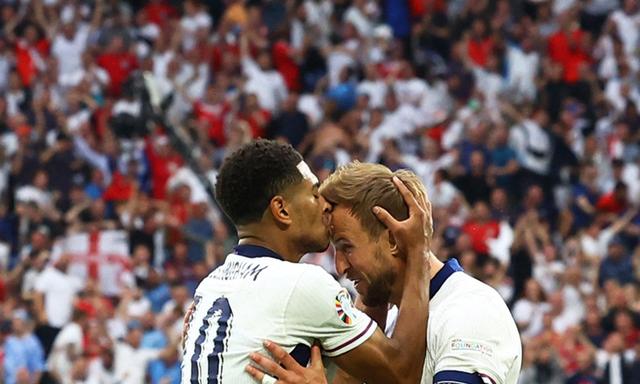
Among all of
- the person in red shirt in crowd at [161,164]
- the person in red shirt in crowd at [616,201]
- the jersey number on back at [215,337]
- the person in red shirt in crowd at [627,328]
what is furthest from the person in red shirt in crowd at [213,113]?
the jersey number on back at [215,337]

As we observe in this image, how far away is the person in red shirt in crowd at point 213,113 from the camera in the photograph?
63.3 ft

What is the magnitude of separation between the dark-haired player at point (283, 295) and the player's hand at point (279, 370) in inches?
1.3

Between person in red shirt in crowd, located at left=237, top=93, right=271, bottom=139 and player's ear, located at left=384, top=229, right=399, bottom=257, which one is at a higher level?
player's ear, located at left=384, top=229, right=399, bottom=257

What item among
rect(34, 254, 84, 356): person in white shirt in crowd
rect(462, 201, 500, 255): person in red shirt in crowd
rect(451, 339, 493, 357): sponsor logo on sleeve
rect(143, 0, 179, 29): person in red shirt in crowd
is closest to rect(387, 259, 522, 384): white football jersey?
rect(451, 339, 493, 357): sponsor logo on sleeve

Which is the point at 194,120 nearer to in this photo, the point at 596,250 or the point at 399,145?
the point at 399,145

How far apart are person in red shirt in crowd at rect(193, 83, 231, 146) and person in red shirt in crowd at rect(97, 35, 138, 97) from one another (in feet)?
3.87

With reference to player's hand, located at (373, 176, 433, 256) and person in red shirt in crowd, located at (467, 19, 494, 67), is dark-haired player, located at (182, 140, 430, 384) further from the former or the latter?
person in red shirt in crowd, located at (467, 19, 494, 67)

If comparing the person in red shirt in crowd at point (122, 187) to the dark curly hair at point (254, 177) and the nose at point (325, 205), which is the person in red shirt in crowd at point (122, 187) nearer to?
the nose at point (325, 205)

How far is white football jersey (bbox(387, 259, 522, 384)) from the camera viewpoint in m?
5.31

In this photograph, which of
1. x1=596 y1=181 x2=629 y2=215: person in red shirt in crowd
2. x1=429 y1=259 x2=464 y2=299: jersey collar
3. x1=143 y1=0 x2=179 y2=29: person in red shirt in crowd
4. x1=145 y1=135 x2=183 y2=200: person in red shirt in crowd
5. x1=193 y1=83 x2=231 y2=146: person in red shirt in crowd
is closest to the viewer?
x1=429 y1=259 x2=464 y2=299: jersey collar

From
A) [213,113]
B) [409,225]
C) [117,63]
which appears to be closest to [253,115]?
[213,113]

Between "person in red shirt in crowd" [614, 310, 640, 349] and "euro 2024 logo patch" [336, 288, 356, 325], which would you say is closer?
"euro 2024 logo patch" [336, 288, 356, 325]

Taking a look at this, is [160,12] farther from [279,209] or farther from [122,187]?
[279,209]

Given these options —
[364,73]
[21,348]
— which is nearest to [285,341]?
[21,348]
